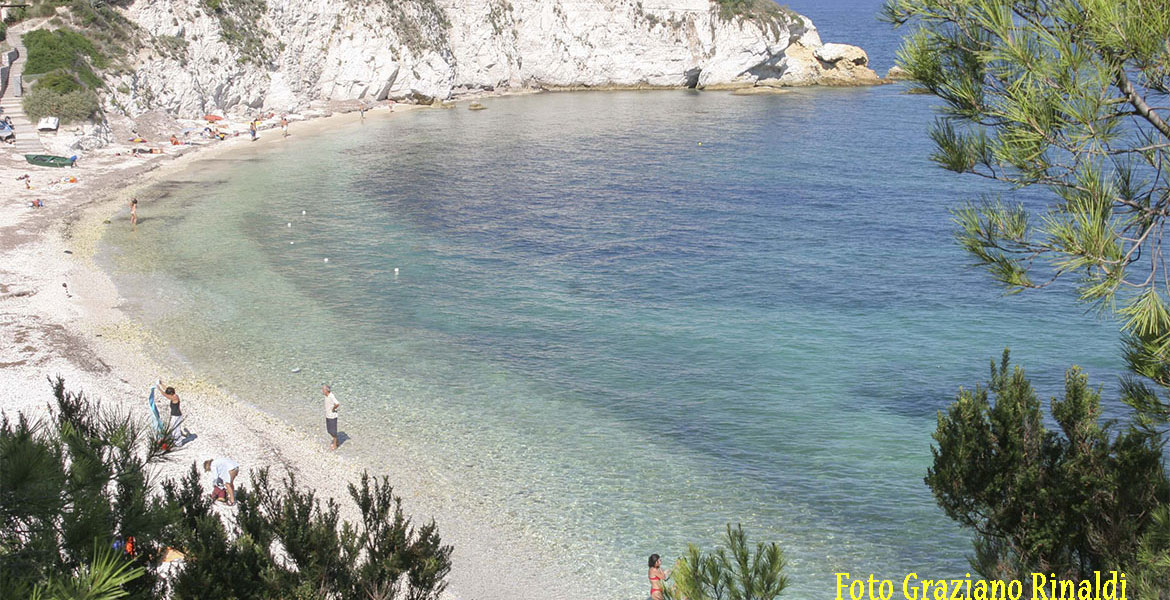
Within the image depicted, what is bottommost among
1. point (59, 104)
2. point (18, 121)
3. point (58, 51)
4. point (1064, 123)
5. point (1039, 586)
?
point (1039, 586)

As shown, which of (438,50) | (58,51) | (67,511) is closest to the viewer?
(67,511)

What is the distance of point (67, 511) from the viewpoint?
7.91m

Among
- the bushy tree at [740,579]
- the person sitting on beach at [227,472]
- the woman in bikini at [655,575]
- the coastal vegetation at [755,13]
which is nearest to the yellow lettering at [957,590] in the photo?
the bushy tree at [740,579]

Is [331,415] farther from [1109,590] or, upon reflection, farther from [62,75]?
[62,75]

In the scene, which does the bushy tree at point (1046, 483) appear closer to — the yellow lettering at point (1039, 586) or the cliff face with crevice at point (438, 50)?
the yellow lettering at point (1039, 586)

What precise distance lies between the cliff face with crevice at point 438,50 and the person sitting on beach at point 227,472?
157 ft

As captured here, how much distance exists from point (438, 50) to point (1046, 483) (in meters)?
85.3

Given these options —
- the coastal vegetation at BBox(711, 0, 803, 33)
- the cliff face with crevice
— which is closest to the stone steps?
the cliff face with crevice

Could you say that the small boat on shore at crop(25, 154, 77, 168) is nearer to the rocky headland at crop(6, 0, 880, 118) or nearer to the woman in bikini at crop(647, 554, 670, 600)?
the rocky headland at crop(6, 0, 880, 118)

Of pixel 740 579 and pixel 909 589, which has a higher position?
pixel 740 579

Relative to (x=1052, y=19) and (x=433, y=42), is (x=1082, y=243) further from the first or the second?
(x=433, y=42)

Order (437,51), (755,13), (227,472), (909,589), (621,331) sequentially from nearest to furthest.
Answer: (909,589), (227,472), (621,331), (437,51), (755,13)

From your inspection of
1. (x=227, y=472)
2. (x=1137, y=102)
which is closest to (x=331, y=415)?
(x=227, y=472)

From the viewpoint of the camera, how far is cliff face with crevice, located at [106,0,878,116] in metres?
67.2
